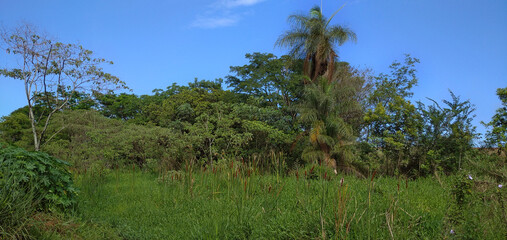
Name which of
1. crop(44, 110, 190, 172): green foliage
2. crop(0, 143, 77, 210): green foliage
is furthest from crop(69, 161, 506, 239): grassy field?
crop(44, 110, 190, 172): green foliage

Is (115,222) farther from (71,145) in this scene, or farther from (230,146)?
(71,145)

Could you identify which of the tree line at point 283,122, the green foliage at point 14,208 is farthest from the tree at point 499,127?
the green foliage at point 14,208

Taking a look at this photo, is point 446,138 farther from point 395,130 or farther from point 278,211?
→ point 278,211

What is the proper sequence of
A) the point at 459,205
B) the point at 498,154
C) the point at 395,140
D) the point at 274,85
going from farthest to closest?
the point at 274,85 → the point at 395,140 → the point at 498,154 → the point at 459,205

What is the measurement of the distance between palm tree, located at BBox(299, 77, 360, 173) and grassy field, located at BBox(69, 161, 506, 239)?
5.24m

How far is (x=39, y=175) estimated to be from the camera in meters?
5.66

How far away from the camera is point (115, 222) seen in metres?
6.68

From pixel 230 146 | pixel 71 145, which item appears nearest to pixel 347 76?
pixel 230 146

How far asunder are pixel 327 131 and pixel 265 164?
19.7ft

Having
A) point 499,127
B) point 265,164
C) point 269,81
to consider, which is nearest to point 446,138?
point 499,127

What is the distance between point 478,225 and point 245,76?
17.5m

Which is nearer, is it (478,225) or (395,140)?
(478,225)

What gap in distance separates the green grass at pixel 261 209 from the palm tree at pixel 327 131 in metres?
5.30

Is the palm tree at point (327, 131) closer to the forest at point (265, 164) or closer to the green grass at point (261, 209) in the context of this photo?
the forest at point (265, 164)
